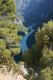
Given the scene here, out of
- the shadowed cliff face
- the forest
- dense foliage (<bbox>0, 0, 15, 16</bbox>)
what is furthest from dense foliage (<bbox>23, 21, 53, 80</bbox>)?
the shadowed cliff face

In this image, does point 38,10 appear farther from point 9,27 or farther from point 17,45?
point 9,27

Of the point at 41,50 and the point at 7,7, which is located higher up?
the point at 7,7

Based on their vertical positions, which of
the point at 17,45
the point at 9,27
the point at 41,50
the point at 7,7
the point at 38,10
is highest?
the point at 7,7

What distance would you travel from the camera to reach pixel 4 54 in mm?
13797

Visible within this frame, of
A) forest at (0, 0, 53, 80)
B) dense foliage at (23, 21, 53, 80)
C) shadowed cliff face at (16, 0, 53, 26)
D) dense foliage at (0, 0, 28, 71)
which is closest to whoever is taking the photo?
forest at (0, 0, 53, 80)

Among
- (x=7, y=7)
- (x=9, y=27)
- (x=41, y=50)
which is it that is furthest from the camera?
(x=41, y=50)

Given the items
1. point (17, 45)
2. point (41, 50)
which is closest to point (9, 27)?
point (17, 45)

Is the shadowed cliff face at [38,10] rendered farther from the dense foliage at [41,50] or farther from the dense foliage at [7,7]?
the dense foliage at [7,7]

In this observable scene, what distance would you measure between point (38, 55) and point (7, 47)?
19692mm

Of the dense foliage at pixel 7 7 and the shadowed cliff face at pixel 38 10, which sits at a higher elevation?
the dense foliage at pixel 7 7

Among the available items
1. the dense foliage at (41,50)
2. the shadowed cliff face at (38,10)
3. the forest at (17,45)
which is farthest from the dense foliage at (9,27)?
the shadowed cliff face at (38,10)

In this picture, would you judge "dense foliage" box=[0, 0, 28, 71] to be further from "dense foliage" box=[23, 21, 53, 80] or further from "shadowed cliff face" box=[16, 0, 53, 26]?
"shadowed cliff face" box=[16, 0, 53, 26]

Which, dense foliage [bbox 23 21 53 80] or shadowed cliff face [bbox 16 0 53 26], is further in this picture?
shadowed cliff face [bbox 16 0 53 26]

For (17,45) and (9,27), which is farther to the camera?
(17,45)
